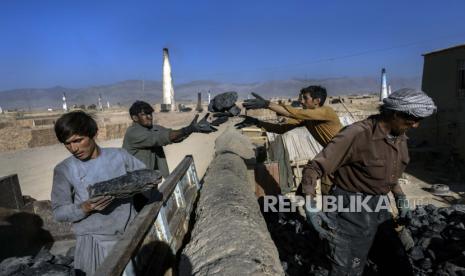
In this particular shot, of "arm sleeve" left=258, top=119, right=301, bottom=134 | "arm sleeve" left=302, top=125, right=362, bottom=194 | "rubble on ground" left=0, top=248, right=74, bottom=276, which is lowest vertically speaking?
"rubble on ground" left=0, top=248, right=74, bottom=276

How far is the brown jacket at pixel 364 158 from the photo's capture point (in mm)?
2656

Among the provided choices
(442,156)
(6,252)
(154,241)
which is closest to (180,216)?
(154,241)

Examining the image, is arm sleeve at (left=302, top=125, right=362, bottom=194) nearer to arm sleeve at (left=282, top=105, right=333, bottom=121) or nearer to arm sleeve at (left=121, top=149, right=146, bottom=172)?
arm sleeve at (left=121, top=149, right=146, bottom=172)

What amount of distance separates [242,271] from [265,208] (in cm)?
383

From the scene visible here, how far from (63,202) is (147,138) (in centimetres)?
178

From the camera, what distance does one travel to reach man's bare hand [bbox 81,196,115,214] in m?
2.17

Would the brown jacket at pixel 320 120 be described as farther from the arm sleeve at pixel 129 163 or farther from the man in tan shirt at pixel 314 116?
the arm sleeve at pixel 129 163

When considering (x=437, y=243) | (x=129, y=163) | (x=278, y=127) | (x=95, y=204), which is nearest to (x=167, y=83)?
(x=278, y=127)

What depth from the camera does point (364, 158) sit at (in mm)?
2691

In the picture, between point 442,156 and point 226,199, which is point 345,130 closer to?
point 226,199

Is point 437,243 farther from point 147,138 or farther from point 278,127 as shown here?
point 147,138

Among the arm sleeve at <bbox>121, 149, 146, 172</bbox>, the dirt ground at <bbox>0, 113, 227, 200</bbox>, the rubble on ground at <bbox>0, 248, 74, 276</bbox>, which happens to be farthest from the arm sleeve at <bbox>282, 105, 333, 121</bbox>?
the dirt ground at <bbox>0, 113, 227, 200</bbox>

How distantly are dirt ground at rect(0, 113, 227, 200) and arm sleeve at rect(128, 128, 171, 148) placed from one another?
529cm

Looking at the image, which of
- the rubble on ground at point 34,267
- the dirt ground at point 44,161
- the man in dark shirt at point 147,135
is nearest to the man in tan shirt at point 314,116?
the man in dark shirt at point 147,135
